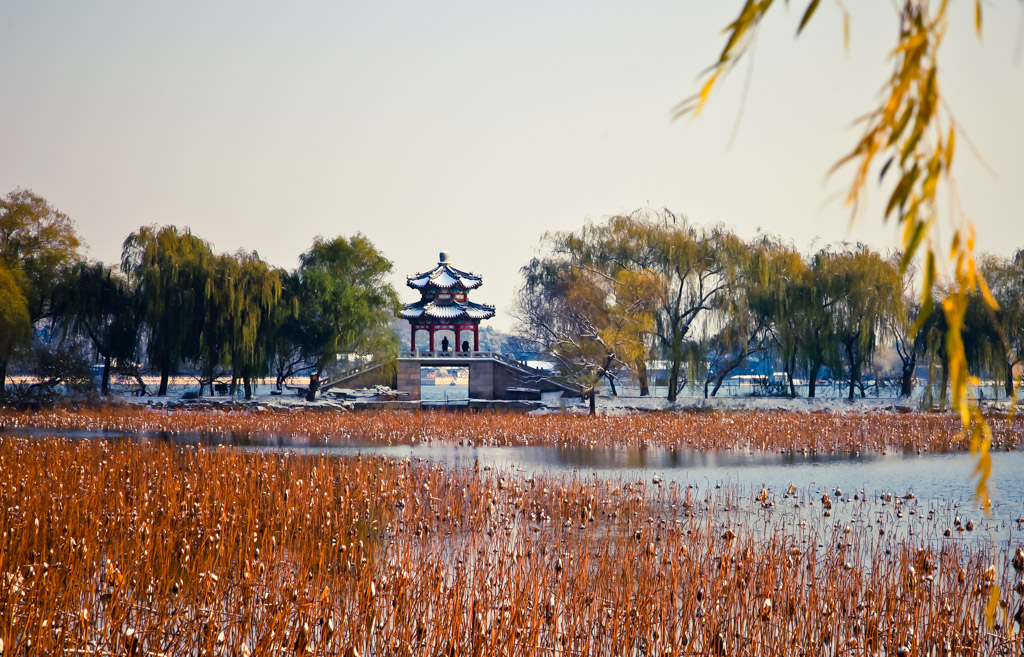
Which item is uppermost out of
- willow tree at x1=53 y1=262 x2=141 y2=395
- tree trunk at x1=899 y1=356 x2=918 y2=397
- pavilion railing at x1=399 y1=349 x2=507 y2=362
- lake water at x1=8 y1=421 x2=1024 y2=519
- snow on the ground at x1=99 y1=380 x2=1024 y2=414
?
willow tree at x1=53 y1=262 x2=141 y2=395

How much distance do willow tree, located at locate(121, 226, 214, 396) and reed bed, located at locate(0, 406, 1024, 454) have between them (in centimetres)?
409

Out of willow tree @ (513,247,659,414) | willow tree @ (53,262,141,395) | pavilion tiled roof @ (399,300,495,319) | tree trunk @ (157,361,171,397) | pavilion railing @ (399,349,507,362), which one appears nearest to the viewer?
willow tree @ (513,247,659,414)

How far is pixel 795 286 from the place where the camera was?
1220 inches

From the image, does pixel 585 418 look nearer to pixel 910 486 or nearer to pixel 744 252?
pixel 744 252

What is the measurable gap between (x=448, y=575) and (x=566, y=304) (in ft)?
83.1

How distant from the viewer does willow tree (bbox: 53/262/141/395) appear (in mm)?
29719

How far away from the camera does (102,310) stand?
100ft

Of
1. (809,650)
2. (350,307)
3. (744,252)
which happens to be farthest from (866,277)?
(809,650)

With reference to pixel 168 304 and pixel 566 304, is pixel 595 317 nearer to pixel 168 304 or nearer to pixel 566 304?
pixel 566 304

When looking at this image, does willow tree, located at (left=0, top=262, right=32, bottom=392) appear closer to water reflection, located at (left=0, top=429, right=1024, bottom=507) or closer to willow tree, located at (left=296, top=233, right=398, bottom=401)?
water reflection, located at (left=0, top=429, right=1024, bottom=507)

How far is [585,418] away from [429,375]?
12523 cm

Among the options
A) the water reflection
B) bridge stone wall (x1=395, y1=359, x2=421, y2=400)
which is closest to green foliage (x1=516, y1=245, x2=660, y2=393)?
bridge stone wall (x1=395, y1=359, x2=421, y2=400)

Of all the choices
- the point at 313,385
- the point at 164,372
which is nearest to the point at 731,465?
the point at 313,385

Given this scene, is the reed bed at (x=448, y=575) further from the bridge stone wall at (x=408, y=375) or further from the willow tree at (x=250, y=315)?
the bridge stone wall at (x=408, y=375)
